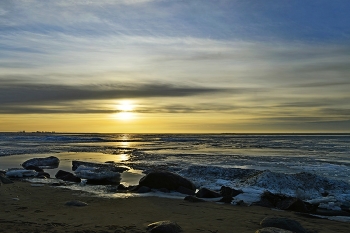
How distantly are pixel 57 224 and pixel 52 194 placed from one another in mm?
5044

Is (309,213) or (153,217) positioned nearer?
(153,217)

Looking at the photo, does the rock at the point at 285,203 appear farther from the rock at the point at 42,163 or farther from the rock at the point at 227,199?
the rock at the point at 42,163

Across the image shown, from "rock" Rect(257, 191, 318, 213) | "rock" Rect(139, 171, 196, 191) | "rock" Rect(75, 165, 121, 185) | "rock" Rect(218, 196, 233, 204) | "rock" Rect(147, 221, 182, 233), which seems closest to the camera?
"rock" Rect(147, 221, 182, 233)

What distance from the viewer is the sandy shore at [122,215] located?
28.7 feet

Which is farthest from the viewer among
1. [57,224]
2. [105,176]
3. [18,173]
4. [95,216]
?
[18,173]

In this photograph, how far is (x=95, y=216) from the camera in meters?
9.88

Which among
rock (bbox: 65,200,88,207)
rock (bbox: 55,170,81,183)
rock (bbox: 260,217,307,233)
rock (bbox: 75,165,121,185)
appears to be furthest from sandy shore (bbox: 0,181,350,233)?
rock (bbox: 55,170,81,183)

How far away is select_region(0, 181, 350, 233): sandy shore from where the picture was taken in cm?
876

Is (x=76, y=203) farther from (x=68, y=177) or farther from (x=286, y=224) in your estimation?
(x=68, y=177)

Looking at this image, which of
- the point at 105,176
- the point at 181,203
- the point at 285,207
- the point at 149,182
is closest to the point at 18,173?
the point at 105,176

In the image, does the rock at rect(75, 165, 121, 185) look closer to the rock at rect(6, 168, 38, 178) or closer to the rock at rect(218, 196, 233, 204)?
→ the rock at rect(6, 168, 38, 178)

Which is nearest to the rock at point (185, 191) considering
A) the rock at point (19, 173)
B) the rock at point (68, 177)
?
the rock at point (68, 177)

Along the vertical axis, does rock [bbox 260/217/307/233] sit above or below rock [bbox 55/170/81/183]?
above

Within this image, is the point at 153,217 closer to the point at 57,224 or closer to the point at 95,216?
the point at 95,216
